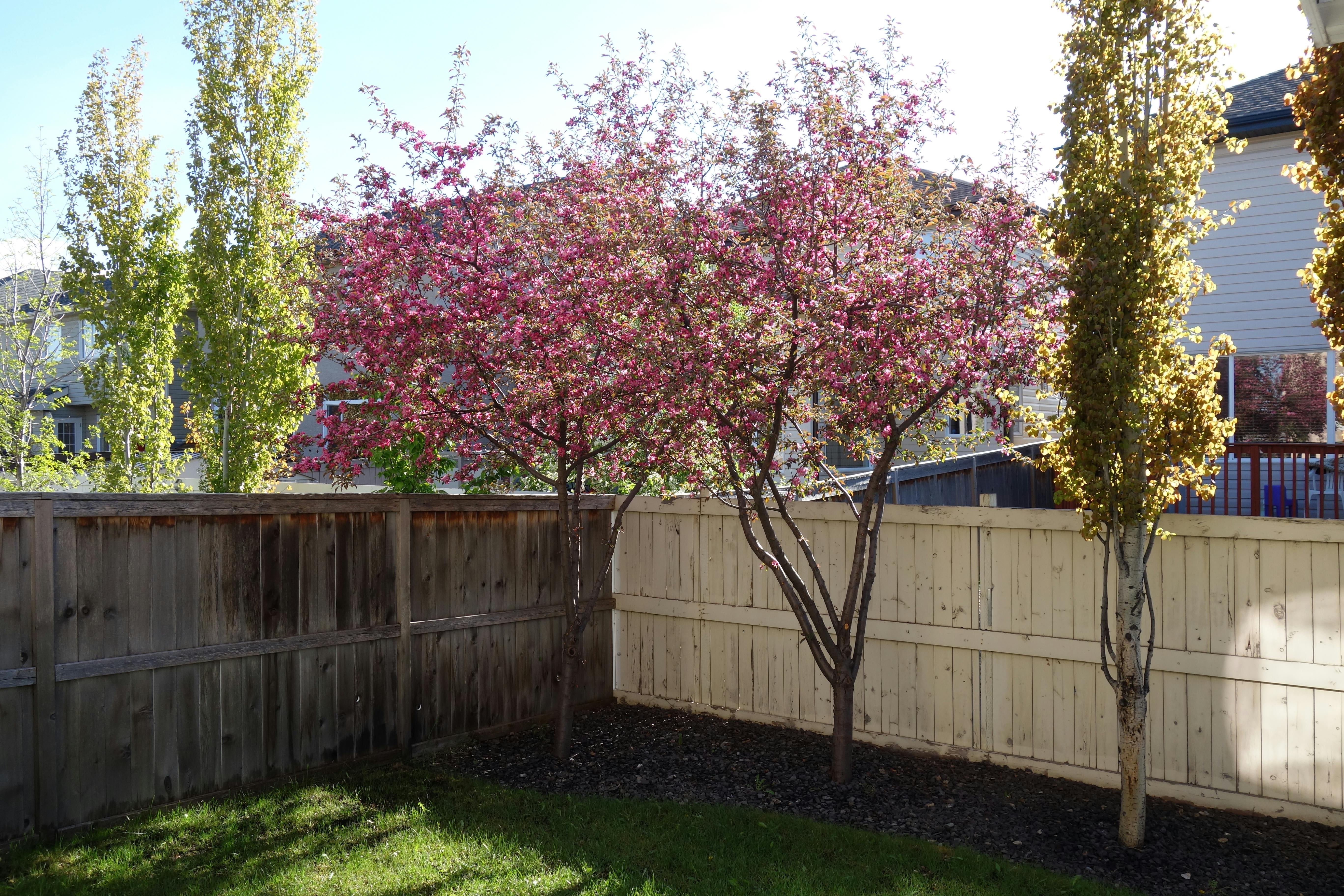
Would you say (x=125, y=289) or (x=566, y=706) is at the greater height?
(x=125, y=289)

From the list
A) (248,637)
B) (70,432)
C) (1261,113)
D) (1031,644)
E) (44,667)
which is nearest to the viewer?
(44,667)

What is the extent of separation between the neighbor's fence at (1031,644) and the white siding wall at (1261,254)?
23.6ft

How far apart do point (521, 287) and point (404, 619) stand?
A: 240 cm

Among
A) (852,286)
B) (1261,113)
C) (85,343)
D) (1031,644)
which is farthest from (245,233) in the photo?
(85,343)

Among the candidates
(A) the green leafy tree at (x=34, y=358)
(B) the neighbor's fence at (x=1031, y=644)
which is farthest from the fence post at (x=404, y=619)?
(A) the green leafy tree at (x=34, y=358)

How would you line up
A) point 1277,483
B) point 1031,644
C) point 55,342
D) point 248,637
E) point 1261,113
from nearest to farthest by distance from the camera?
point 248,637
point 1031,644
point 1277,483
point 1261,113
point 55,342

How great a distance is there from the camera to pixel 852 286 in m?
5.45

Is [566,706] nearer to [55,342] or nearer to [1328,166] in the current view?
[1328,166]

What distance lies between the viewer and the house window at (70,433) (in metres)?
26.4

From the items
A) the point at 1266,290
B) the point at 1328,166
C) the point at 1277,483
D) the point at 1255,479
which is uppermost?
the point at 1266,290

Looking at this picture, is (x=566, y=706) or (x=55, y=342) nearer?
(x=566, y=706)

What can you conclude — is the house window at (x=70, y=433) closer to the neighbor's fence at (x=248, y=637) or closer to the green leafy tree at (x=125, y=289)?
the green leafy tree at (x=125, y=289)

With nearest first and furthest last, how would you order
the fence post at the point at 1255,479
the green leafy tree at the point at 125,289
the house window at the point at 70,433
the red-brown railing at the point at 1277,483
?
the fence post at the point at 1255,479 < the red-brown railing at the point at 1277,483 < the green leafy tree at the point at 125,289 < the house window at the point at 70,433

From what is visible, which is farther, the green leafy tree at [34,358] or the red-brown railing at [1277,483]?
the green leafy tree at [34,358]
